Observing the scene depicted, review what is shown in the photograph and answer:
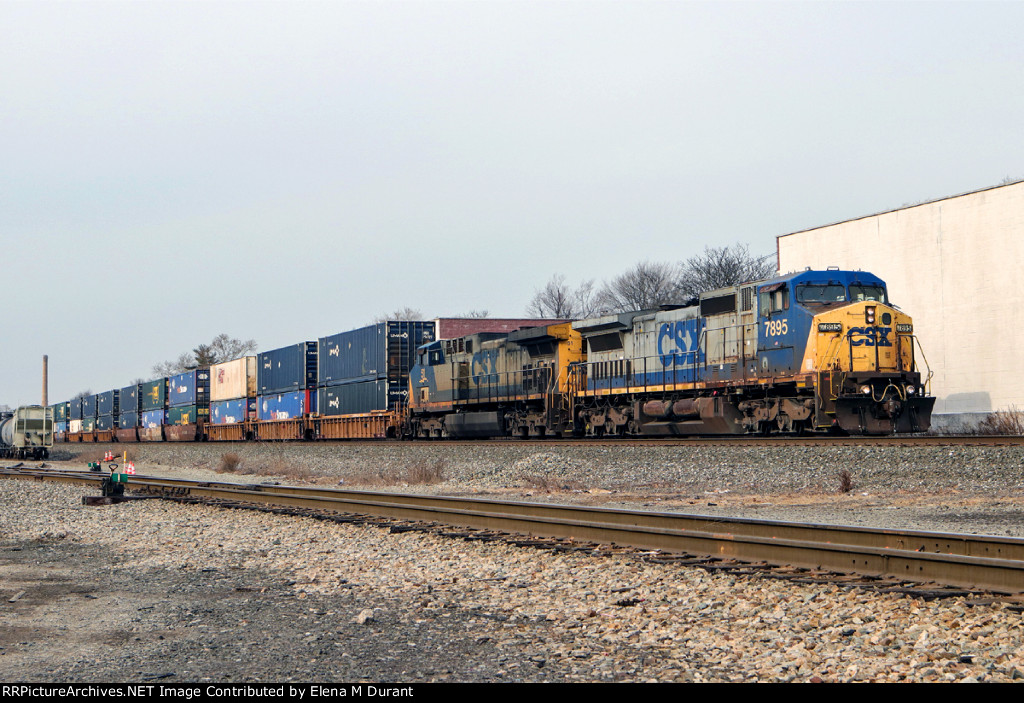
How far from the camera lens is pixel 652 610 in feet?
21.5

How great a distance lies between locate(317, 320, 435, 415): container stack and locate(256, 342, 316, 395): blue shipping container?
82.1 inches

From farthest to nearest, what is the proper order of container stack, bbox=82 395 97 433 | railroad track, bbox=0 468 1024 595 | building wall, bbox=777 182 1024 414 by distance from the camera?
container stack, bbox=82 395 97 433, building wall, bbox=777 182 1024 414, railroad track, bbox=0 468 1024 595

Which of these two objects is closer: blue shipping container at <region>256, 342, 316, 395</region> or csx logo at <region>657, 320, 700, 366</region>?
csx logo at <region>657, 320, 700, 366</region>

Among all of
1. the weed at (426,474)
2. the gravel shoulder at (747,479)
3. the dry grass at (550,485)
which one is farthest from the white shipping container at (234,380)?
the dry grass at (550,485)

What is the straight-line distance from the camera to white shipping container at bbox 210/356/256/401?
157 ft

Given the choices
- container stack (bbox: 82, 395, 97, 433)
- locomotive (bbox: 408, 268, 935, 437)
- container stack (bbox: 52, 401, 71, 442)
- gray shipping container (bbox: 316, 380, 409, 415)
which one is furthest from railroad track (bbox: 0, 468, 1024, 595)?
container stack (bbox: 52, 401, 71, 442)

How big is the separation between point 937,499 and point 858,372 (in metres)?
5.47

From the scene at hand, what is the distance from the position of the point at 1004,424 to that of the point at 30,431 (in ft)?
115

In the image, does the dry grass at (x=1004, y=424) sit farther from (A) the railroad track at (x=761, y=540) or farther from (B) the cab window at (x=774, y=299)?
(A) the railroad track at (x=761, y=540)

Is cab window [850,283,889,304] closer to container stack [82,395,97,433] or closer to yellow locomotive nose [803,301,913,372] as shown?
yellow locomotive nose [803,301,913,372]

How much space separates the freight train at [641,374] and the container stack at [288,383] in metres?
0.09

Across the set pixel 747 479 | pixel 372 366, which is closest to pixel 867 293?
pixel 747 479
